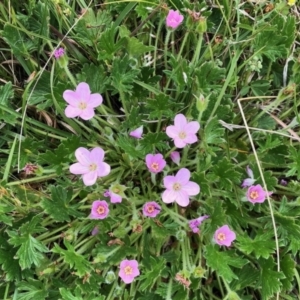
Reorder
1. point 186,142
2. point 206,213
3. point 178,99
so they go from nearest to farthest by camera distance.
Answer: point 186,142 < point 206,213 < point 178,99

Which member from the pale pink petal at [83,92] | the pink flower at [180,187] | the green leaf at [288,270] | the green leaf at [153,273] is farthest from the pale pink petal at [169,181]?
the green leaf at [288,270]

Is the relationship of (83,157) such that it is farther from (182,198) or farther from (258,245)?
(258,245)

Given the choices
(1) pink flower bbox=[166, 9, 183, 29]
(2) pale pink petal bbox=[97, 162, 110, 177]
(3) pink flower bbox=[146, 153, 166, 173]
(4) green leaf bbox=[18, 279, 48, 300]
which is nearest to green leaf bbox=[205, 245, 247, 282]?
(3) pink flower bbox=[146, 153, 166, 173]

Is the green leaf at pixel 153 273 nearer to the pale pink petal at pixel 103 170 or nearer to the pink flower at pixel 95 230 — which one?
the pink flower at pixel 95 230

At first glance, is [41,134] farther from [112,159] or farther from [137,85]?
[137,85]

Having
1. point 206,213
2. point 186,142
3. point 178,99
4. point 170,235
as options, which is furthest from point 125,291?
point 178,99

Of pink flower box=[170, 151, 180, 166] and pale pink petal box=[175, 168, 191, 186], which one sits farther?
pink flower box=[170, 151, 180, 166]

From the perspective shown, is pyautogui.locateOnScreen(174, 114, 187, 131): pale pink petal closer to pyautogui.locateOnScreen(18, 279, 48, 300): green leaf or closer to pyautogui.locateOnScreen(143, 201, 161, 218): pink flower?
pyautogui.locateOnScreen(143, 201, 161, 218): pink flower
